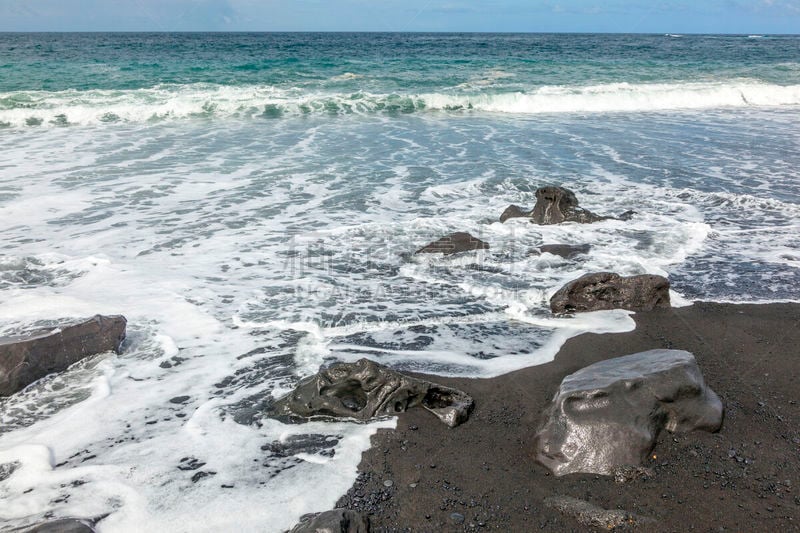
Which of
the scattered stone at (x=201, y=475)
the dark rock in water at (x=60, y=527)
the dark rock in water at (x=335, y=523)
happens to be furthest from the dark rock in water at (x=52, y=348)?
the dark rock in water at (x=335, y=523)

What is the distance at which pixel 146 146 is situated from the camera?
511 inches

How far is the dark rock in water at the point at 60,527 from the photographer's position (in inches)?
102

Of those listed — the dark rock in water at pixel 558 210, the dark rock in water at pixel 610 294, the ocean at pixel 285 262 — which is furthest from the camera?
the dark rock in water at pixel 558 210

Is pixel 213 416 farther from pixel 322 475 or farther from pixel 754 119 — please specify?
pixel 754 119

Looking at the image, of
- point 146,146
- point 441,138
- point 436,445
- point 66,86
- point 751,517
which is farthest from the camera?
point 66,86

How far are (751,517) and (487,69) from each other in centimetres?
Result: 2910

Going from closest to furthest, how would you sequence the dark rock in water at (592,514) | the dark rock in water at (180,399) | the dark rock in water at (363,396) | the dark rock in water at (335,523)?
the dark rock in water at (335,523), the dark rock in water at (592,514), the dark rock in water at (363,396), the dark rock in water at (180,399)

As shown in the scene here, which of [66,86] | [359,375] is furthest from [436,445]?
[66,86]

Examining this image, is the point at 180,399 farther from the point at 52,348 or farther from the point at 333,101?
the point at 333,101

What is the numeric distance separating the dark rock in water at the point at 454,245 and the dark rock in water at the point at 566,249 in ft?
2.18

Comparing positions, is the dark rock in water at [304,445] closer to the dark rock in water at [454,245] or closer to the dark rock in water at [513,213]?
the dark rock in water at [454,245]

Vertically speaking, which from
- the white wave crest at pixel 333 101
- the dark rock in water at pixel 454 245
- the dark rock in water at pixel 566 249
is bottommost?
the dark rock in water at pixel 566 249

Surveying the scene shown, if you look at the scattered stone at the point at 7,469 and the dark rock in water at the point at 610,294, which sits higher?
the dark rock in water at the point at 610,294

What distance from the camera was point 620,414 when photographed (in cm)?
320
